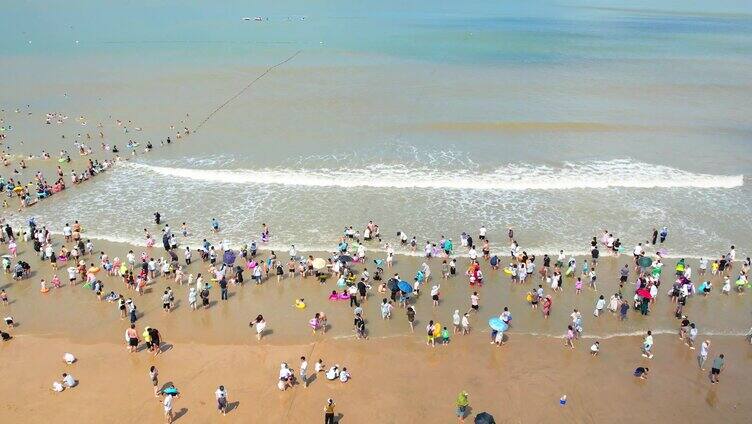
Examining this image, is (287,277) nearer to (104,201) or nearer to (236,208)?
(236,208)

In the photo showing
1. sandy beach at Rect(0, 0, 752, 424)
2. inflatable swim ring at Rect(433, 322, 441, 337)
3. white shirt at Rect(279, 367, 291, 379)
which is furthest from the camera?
inflatable swim ring at Rect(433, 322, 441, 337)

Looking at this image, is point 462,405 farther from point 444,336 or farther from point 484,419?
point 444,336

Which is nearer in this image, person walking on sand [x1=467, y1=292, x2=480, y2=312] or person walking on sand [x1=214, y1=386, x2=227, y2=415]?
person walking on sand [x1=214, y1=386, x2=227, y2=415]

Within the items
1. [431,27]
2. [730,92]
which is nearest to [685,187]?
[730,92]

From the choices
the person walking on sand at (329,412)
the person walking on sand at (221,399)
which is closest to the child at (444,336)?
the person walking on sand at (329,412)

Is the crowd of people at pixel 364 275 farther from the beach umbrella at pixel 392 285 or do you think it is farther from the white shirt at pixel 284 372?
the white shirt at pixel 284 372

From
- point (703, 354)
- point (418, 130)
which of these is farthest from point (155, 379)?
point (418, 130)

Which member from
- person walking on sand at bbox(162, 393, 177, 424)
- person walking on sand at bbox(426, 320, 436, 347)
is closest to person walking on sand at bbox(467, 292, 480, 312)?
person walking on sand at bbox(426, 320, 436, 347)

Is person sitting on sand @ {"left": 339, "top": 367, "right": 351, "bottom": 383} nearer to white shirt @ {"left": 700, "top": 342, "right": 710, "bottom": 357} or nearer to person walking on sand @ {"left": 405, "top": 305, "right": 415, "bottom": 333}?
person walking on sand @ {"left": 405, "top": 305, "right": 415, "bottom": 333}
